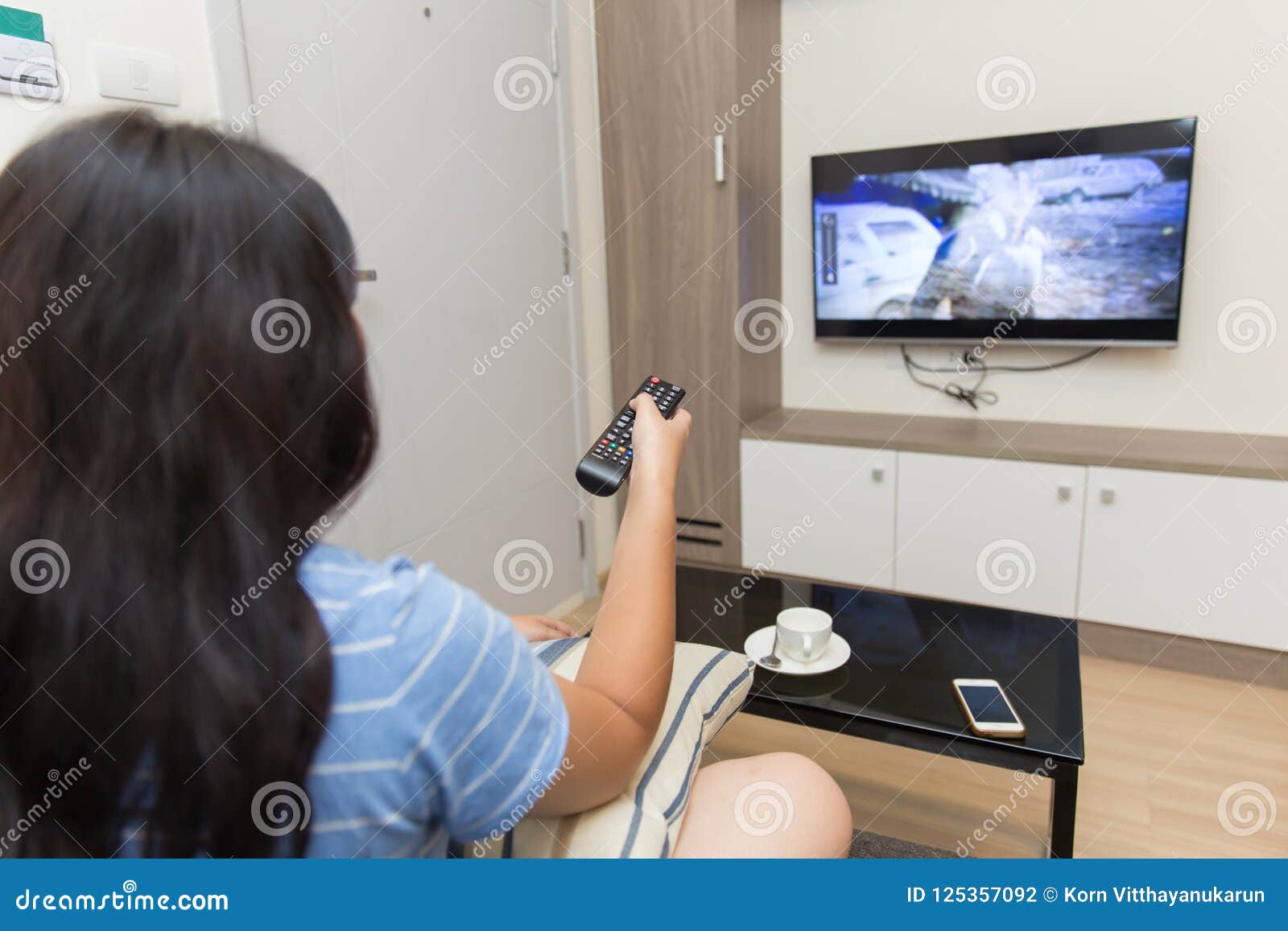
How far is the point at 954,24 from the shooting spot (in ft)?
7.98

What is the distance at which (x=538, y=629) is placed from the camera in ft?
3.79

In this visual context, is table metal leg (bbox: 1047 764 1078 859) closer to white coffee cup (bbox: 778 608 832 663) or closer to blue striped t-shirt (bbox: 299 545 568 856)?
white coffee cup (bbox: 778 608 832 663)

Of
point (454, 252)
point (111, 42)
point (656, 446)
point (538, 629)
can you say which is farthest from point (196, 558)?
point (454, 252)

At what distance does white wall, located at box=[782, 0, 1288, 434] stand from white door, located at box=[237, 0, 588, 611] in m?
0.87

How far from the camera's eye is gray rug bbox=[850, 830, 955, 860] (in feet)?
4.96

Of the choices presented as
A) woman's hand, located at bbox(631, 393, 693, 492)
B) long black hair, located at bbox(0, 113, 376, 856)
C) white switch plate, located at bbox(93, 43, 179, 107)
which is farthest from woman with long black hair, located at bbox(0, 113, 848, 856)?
white switch plate, located at bbox(93, 43, 179, 107)

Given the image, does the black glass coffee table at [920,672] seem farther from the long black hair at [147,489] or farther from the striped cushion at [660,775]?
the long black hair at [147,489]

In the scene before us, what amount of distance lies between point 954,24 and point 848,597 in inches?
70.4

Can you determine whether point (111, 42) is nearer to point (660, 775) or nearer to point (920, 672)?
point (660, 775)

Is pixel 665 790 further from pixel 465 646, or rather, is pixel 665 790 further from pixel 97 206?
pixel 97 206

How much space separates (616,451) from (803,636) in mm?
512

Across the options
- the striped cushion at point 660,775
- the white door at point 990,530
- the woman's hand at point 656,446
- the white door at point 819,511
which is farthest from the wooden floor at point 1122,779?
the woman's hand at point 656,446

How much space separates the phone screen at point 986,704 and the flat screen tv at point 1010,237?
1427 mm

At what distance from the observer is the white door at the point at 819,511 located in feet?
8.01
